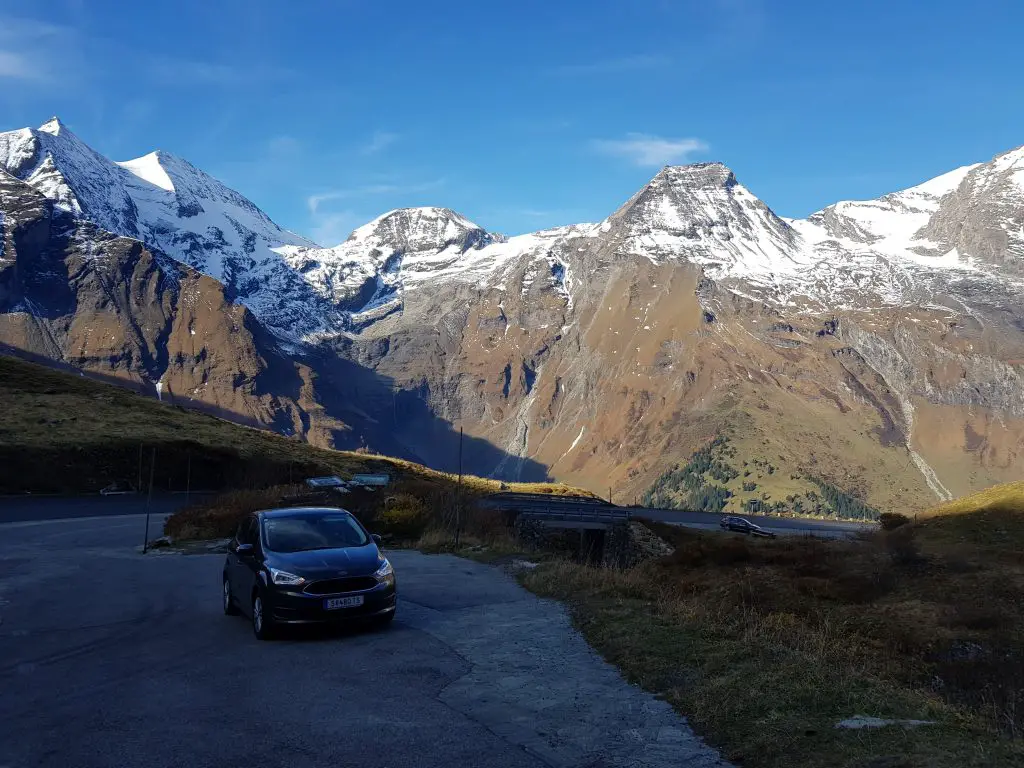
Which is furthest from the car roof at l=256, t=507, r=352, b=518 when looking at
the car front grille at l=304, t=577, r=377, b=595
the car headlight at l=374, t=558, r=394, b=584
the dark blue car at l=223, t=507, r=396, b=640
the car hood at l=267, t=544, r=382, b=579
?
the car front grille at l=304, t=577, r=377, b=595

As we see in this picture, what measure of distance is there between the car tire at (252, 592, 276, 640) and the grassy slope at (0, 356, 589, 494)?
28.7 m

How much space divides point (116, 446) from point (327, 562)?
47.3 metres

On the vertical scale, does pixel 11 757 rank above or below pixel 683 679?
below

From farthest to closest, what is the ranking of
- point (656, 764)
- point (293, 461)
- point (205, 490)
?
point (293, 461), point (205, 490), point (656, 764)

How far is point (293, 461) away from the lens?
203 ft

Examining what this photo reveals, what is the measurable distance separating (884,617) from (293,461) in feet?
155

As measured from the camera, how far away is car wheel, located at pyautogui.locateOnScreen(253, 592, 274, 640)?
11.7 meters

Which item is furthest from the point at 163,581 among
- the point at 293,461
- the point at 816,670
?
the point at 293,461

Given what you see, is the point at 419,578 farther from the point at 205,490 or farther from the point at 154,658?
the point at 205,490

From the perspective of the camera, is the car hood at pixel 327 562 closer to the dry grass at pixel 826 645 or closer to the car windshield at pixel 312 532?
the car windshield at pixel 312 532

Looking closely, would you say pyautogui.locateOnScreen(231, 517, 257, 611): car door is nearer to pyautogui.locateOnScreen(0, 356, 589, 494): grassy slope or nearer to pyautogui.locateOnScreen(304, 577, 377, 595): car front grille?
pyautogui.locateOnScreen(304, 577, 377, 595): car front grille

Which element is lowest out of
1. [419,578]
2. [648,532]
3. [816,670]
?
[648,532]

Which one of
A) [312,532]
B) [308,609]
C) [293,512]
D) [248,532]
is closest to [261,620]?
[308,609]

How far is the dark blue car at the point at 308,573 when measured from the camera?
11578mm
